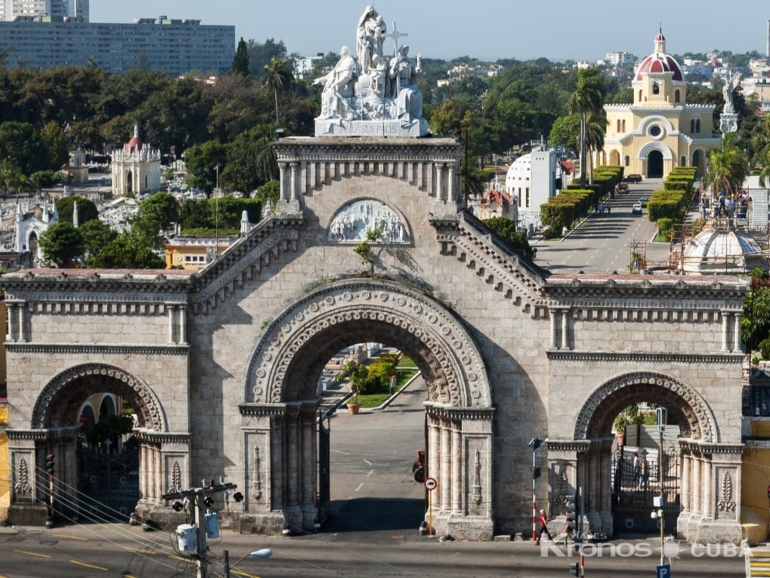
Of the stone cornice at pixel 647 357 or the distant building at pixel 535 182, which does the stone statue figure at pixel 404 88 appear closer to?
the stone cornice at pixel 647 357

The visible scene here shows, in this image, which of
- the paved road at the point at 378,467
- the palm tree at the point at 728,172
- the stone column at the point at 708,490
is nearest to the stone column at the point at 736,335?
the stone column at the point at 708,490

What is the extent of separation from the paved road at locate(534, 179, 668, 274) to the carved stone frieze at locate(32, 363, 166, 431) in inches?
2835

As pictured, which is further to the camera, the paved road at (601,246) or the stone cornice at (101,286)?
the paved road at (601,246)

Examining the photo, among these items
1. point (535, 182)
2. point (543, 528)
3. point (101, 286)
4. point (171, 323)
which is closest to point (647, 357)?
point (543, 528)

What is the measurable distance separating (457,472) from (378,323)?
18.0ft

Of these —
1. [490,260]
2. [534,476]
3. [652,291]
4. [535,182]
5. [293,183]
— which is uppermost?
[535,182]

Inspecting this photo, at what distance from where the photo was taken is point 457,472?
207 ft

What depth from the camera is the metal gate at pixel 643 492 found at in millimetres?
64062

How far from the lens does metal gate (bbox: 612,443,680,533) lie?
64.1 meters

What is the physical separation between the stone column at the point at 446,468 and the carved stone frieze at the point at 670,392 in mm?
4265

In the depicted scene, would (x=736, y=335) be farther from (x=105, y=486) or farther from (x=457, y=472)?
(x=105, y=486)

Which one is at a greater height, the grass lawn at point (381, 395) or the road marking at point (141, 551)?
the grass lawn at point (381, 395)

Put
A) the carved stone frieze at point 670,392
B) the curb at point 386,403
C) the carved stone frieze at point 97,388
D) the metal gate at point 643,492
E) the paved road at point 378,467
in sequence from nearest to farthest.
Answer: the carved stone frieze at point 670,392 → the metal gate at point 643,492 → the carved stone frieze at point 97,388 → the paved road at point 378,467 → the curb at point 386,403

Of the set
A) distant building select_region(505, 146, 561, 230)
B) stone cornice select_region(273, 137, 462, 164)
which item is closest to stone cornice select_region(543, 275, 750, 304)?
stone cornice select_region(273, 137, 462, 164)
